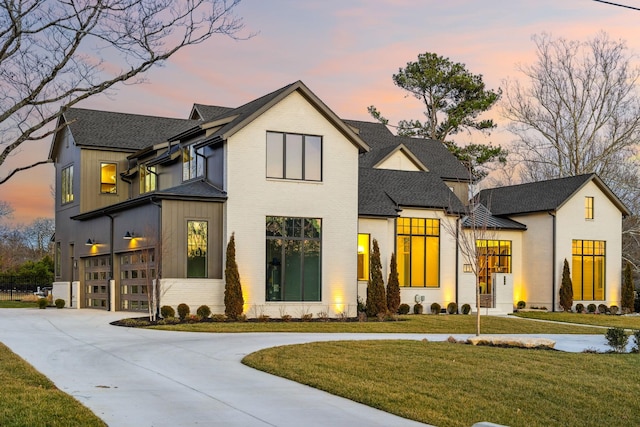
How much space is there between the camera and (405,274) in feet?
113

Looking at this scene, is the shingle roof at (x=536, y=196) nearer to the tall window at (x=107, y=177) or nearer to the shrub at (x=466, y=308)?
the shrub at (x=466, y=308)

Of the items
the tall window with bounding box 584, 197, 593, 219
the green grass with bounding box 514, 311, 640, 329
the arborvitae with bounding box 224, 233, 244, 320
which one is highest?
the tall window with bounding box 584, 197, 593, 219

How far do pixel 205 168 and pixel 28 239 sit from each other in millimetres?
69526

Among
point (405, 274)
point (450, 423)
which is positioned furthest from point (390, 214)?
point (450, 423)

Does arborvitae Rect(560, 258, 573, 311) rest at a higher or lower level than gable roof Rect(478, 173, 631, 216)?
lower

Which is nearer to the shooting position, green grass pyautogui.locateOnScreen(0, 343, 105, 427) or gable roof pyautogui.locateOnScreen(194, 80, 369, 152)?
green grass pyautogui.locateOnScreen(0, 343, 105, 427)

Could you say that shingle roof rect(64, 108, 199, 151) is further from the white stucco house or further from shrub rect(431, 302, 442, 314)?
shrub rect(431, 302, 442, 314)

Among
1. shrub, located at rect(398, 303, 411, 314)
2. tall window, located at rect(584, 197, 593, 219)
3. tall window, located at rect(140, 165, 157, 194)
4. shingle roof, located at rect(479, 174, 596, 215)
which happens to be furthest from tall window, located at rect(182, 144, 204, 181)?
tall window, located at rect(584, 197, 593, 219)

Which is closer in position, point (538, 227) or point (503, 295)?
point (503, 295)

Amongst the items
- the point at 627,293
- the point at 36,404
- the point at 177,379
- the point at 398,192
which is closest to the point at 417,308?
the point at 398,192

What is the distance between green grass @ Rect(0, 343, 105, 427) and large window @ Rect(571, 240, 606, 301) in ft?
100

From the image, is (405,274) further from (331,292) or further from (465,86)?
(465,86)

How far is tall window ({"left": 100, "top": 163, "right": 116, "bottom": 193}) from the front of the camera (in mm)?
37219

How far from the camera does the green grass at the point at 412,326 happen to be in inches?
955
